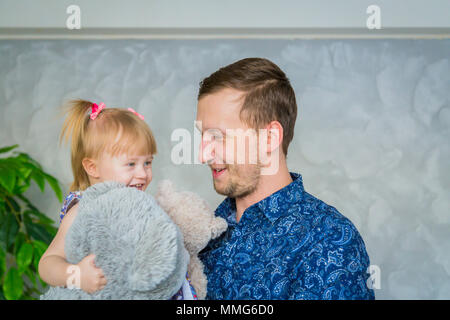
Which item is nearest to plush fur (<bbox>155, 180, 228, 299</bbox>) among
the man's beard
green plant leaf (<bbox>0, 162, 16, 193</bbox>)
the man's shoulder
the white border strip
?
the man's beard

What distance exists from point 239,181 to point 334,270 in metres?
0.38

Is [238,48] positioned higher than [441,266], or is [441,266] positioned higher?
[238,48]

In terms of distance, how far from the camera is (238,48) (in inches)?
93.7

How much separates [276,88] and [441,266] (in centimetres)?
177

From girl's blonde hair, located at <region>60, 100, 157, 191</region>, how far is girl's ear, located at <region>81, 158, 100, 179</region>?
14 millimetres

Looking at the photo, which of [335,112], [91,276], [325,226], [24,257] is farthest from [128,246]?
[335,112]

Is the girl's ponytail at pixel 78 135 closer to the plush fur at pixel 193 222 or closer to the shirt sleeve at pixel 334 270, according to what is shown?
the plush fur at pixel 193 222

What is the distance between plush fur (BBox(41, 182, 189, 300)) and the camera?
33.5 inches

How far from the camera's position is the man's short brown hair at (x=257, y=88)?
4.07 ft

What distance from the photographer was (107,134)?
48.0 inches

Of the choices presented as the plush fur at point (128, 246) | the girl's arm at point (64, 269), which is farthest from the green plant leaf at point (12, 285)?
the plush fur at point (128, 246)

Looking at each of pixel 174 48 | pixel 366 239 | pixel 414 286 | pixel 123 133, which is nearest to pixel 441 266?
pixel 414 286

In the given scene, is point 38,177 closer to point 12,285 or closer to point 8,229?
point 8,229
